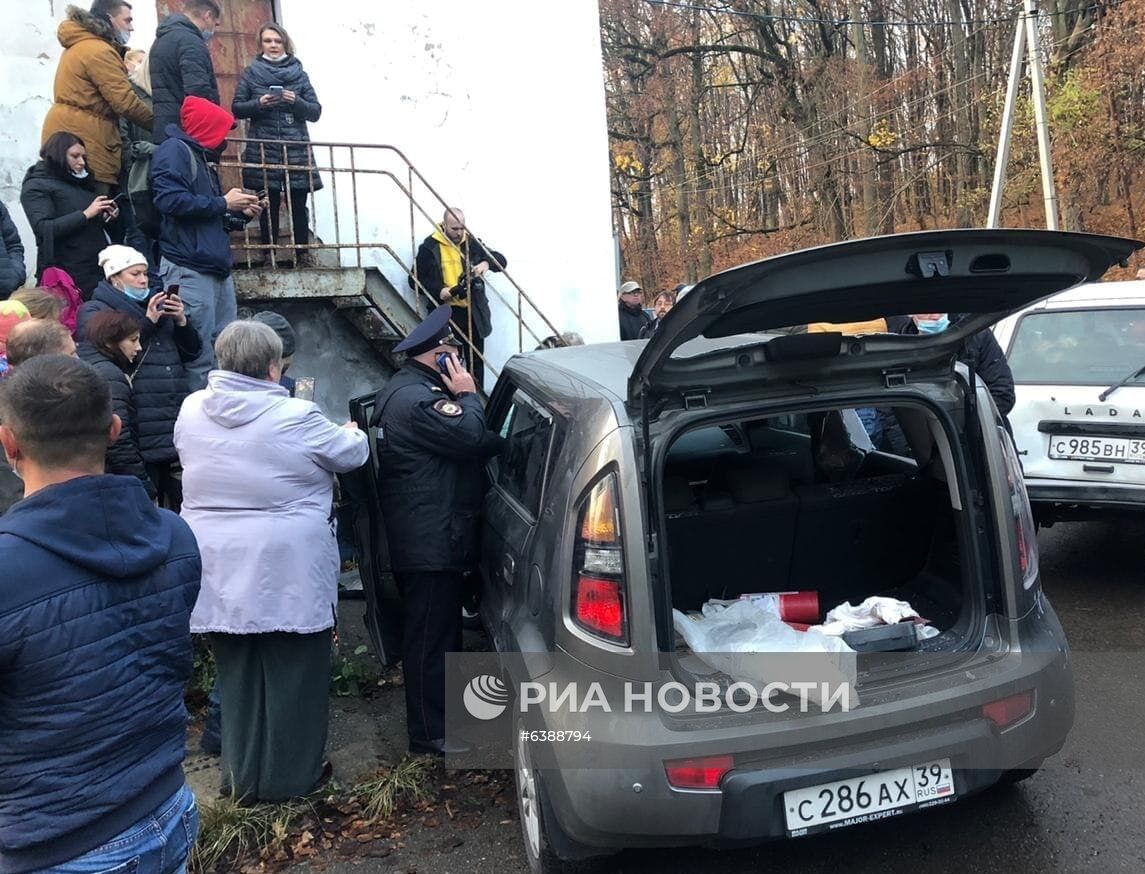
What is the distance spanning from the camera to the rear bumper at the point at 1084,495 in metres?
4.89

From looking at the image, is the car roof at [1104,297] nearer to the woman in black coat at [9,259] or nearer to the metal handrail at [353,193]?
the metal handrail at [353,193]

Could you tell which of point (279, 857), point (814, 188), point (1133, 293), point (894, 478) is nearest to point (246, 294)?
point (279, 857)

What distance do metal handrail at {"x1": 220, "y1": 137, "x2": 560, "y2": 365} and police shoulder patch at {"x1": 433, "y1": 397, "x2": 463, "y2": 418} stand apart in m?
3.89

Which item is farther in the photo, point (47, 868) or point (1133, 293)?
point (1133, 293)

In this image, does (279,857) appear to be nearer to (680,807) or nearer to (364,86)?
(680,807)

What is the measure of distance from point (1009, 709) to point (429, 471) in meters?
2.19

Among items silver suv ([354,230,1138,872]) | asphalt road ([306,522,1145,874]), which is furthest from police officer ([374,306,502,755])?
asphalt road ([306,522,1145,874])

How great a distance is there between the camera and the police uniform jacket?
351 centimetres

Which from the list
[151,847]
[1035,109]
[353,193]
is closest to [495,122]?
[353,193]

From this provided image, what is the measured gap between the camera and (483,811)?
3346mm

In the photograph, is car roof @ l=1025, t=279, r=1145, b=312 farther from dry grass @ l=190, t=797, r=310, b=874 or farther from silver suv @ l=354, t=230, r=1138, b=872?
dry grass @ l=190, t=797, r=310, b=874

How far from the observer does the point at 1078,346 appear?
5.53 metres

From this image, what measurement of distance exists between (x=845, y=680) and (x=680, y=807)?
62cm

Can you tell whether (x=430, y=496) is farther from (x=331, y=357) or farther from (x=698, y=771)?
(x=331, y=357)
